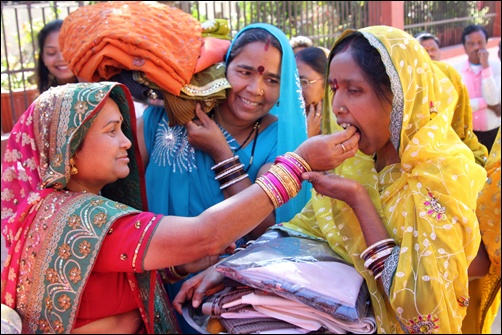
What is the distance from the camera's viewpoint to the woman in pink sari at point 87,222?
78.0 inches

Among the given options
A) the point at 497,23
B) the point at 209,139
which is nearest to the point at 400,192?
the point at 209,139

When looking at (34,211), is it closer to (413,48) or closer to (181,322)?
(181,322)

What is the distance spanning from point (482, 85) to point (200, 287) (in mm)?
4888

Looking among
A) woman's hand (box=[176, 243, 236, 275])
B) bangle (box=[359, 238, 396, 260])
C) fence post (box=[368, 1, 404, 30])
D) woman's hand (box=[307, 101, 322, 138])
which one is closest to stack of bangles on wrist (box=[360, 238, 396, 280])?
bangle (box=[359, 238, 396, 260])

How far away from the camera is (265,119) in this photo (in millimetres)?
2918

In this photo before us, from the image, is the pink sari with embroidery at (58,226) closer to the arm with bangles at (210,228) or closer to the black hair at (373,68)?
the arm with bangles at (210,228)

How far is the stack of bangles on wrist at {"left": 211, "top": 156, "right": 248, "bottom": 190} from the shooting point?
2.60m

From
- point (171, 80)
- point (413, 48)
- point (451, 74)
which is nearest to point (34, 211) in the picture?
point (171, 80)

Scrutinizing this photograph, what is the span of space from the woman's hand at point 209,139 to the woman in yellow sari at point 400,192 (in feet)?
1.69

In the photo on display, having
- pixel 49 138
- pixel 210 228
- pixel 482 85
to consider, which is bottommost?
pixel 482 85

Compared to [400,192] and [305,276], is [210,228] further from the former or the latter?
[400,192]

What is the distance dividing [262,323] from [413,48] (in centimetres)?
114

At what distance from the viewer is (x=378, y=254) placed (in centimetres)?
200

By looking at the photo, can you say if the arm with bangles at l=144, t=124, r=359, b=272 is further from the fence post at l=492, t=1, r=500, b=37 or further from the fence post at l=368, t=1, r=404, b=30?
the fence post at l=492, t=1, r=500, b=37
